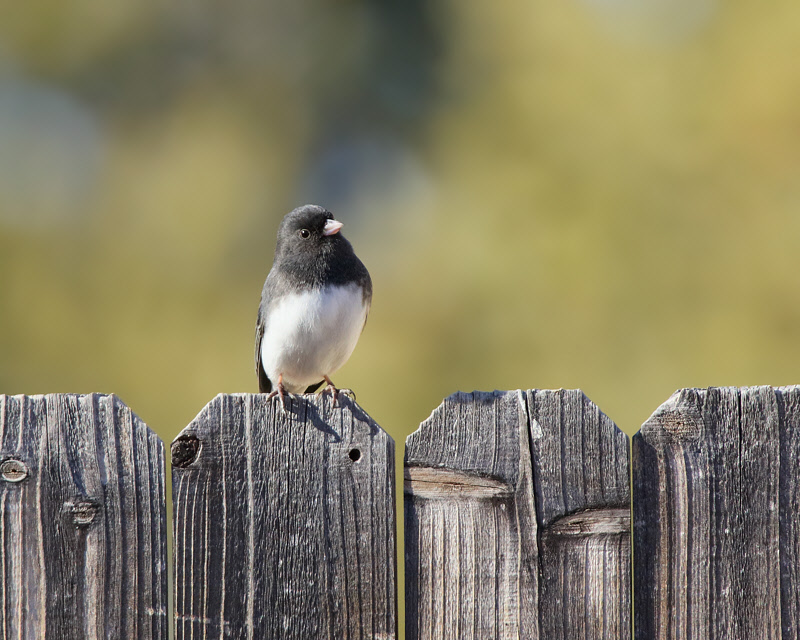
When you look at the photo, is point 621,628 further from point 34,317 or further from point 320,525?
point 34,317

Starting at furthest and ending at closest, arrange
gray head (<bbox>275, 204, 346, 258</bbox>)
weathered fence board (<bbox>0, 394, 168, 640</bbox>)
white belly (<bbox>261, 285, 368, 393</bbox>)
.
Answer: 1. gray head (<bbox>275, 204, 346, 258</bbox>)
2. white belly (<bbox>261, 285, 368, 393</bbox>)
3. weathered fence board (<bbox>0, 394, 168, 640</bbox>)

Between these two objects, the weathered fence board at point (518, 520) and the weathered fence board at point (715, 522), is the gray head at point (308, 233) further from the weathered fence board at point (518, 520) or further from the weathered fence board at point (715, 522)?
the weathered fence board at point (715, 522)

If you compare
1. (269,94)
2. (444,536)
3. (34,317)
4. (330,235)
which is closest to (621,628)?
(444,536)

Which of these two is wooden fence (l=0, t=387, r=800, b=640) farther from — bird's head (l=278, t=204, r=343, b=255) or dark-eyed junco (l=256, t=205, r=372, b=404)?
bird's head (l=278, t=204, r=343, b=255)

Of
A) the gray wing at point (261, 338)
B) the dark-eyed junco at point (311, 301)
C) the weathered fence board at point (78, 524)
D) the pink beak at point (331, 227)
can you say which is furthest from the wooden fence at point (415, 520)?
the gray wing at point (261, 338)

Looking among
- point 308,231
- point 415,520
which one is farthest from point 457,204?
point 415,520

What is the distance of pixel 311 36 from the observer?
4543 millimetres

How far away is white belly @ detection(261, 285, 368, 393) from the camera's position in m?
3.07

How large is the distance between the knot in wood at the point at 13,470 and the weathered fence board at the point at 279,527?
0.95ft

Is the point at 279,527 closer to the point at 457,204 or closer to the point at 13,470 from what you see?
the point at 13,470

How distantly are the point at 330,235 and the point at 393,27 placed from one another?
2.00 meters

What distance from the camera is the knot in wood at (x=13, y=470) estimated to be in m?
1.67

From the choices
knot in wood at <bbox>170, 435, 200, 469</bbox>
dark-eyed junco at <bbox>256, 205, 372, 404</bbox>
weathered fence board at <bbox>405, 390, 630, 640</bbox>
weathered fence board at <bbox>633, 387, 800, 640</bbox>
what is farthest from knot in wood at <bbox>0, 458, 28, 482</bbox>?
dark-eyed junco at <bbox>256, 205, 372, 404</bbox>

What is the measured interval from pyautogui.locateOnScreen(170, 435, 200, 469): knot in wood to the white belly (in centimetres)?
138
